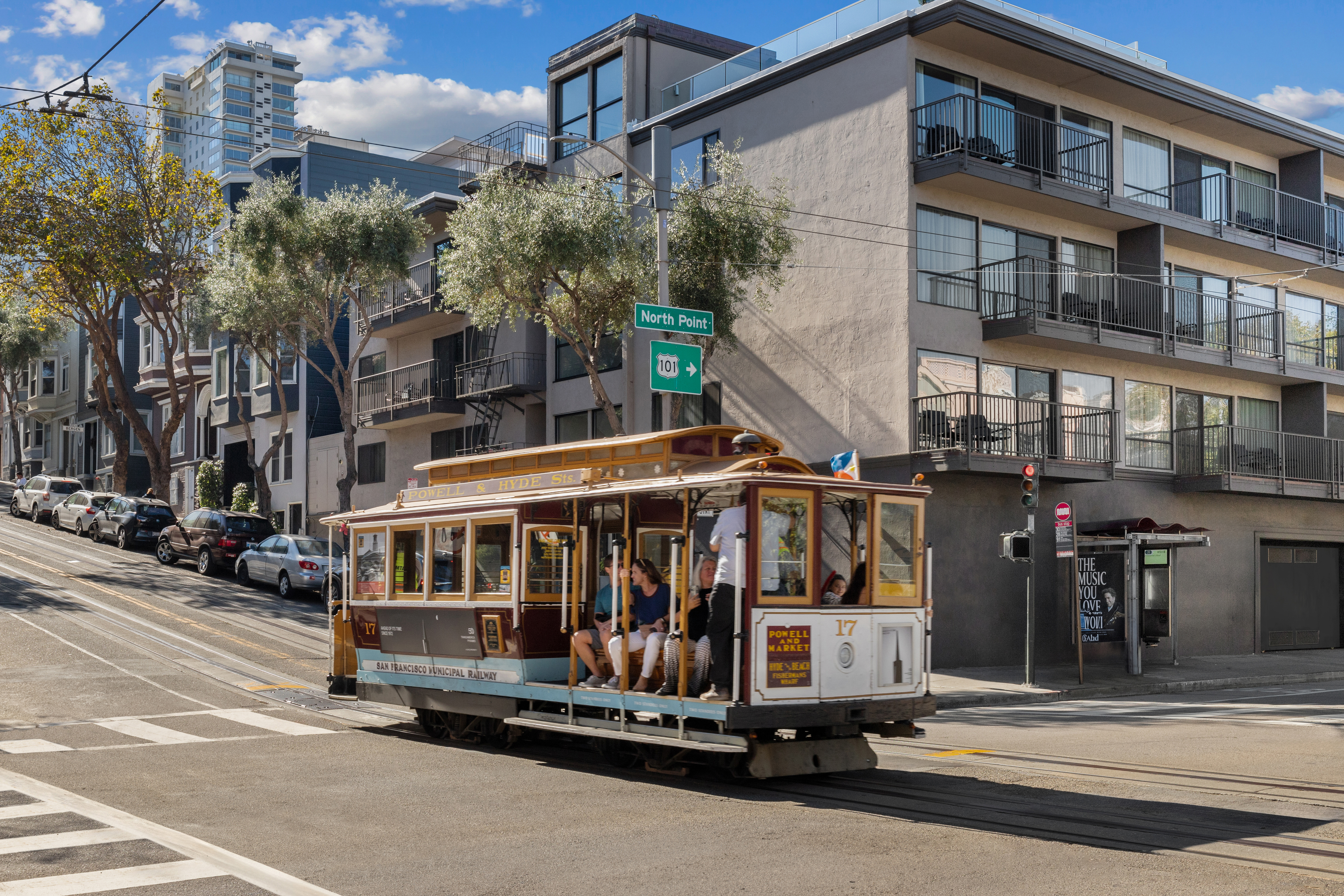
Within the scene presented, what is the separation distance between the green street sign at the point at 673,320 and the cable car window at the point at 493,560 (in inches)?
211

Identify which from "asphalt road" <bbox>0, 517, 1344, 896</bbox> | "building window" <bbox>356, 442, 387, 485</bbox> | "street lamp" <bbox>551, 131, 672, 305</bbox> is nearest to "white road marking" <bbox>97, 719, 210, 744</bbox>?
"asphalt road" <bbox>0, 517, 1344, 896</bbox>

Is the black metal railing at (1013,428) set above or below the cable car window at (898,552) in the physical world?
above

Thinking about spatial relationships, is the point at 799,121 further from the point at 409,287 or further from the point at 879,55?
the point at 409,287

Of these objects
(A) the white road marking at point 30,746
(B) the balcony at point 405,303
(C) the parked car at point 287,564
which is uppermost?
(B) the balcony at point 405,303

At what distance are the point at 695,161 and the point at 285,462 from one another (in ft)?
76.9

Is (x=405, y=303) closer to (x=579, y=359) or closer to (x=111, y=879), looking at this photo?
(x=579, y=359)

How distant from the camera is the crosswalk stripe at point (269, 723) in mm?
14055

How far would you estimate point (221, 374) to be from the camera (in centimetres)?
5072

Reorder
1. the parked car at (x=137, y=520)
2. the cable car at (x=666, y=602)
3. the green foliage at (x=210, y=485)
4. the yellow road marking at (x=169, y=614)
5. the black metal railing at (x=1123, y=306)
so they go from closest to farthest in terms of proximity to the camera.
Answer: the cable car at (x=666, y=602)
the yellow road marking at (x=169, y=614)
the black metal railing at (x=1123, y=306)
the parked car at (x=137, y=520)
the green foliage at (x=210, y=485)

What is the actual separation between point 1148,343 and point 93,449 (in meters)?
62.0

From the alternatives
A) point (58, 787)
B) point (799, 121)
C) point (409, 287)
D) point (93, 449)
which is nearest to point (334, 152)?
point (409, 287)

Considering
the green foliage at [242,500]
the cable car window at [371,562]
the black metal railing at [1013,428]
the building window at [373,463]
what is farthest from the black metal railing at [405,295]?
the cable car window at [371,562]

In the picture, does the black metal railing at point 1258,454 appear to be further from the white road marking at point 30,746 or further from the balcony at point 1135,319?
the white road marking at point 30,746

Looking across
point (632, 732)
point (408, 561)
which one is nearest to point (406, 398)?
point (408, 561)
